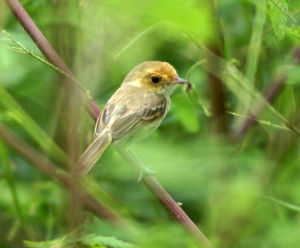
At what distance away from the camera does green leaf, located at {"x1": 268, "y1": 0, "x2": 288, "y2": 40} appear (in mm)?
1301

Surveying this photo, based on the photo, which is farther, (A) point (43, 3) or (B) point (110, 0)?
(A) point (43, 3)

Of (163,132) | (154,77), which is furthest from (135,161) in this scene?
(154,77)

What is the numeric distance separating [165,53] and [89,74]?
1.29m

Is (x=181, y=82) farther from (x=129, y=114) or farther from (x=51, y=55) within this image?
(x=51, y=55)

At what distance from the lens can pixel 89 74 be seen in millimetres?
1809

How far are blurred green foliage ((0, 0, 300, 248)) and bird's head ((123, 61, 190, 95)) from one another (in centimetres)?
9

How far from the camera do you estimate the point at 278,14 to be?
1.33 meters

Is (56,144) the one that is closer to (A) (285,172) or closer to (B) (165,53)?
(B) (165,53)

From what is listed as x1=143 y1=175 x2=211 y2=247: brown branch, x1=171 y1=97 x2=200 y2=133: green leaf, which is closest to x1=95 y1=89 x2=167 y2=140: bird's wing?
x1=171 y1=97 x2=200 y2=133: green leaf

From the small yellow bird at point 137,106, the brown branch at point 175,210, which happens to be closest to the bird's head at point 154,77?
the small yellow bird at point 137,106

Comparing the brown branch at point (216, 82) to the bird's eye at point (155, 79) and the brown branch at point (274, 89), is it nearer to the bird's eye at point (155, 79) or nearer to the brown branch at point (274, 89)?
the brown branch at point (274, 89)

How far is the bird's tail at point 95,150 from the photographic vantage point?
216 cm

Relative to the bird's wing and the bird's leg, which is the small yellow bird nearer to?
the bird's wing

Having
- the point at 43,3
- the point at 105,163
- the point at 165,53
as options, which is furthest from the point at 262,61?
the point at 43,3
